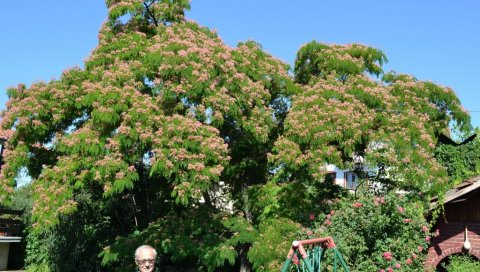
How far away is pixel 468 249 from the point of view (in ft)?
41.0

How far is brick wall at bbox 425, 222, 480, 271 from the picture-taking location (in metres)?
12.6

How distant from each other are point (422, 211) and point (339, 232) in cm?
220

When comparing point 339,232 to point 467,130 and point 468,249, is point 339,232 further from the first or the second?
point 467,130

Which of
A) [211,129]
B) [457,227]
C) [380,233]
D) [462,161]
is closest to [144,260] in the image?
[211,129]

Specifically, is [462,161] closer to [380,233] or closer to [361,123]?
[361,123]

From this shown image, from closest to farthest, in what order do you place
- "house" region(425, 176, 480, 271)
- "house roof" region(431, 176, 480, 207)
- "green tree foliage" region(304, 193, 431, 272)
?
"green tree foliage" region(304, 193, 431, 272) < "house roof" region(431, 176, 480, 207) < "house" region(425, 176, 480, 271)

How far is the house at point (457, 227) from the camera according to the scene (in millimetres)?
12515

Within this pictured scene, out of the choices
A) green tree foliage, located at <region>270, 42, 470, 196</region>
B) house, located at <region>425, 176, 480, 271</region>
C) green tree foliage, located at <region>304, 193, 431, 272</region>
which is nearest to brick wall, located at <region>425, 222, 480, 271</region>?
house, located at <region>425, 176, 480, 271</region>

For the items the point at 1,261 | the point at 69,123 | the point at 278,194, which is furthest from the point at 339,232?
the point at 1,261

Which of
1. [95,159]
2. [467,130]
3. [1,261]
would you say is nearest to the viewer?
[95,159]

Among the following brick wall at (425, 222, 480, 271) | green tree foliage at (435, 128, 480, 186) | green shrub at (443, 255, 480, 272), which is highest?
green tree foliage at (435, 128, 480, 186)

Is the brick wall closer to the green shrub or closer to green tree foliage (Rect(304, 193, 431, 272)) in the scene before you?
the green shrub

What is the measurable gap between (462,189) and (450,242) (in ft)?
4.61

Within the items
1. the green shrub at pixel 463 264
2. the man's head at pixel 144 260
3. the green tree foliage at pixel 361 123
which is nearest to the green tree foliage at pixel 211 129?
the green tree foliage at pixel 361 123
